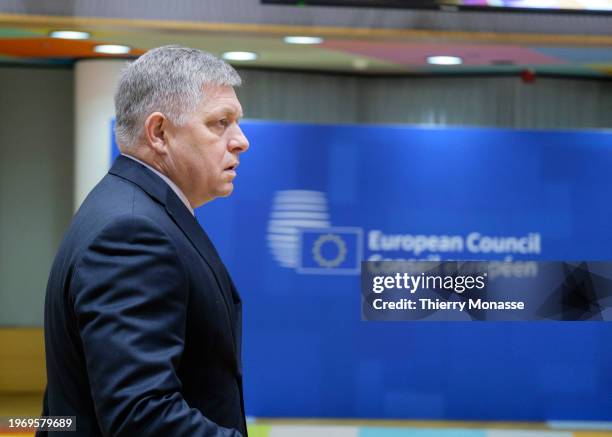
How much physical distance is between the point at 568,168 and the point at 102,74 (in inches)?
130

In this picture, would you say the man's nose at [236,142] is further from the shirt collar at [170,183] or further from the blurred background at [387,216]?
the blurred background at [387,216]

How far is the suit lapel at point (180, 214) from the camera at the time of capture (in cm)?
143

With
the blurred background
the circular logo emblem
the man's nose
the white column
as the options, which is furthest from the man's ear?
the white column

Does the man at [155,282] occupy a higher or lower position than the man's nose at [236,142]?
lower

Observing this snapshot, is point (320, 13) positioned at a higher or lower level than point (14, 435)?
higher

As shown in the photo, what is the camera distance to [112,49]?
5422 millimetres

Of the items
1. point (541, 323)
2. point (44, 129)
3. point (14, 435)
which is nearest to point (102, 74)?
point (44, 129)

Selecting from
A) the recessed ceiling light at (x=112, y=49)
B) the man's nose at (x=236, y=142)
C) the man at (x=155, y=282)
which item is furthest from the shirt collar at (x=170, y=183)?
the recessed ceiling light at (x=112, y=49)

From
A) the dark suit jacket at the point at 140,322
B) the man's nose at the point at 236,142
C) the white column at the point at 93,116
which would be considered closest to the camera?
the dark suit jacket at the point at 140,322

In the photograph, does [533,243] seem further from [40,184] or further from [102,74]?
[40,184]

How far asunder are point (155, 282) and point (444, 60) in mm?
4417

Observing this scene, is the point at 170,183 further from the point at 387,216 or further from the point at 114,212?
the point at 387,216

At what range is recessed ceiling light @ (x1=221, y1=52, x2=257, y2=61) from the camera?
17.1ft

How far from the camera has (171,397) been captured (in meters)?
1.25
